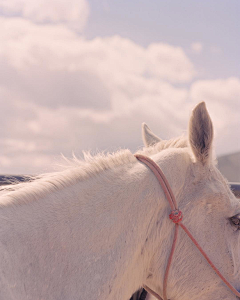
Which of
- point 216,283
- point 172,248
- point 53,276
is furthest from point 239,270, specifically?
point 53,276

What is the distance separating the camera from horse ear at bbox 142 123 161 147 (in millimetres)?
2922

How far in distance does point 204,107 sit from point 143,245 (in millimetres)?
988

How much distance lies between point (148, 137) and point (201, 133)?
2.93 feet

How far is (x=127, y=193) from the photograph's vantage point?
6.45ft

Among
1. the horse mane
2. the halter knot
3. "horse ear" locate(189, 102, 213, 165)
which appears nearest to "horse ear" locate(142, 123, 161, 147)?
the horse mane

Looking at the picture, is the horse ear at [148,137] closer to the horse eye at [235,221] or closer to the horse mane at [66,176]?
the horse mane at [66,176]

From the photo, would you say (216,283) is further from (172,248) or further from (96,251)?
(96,251)

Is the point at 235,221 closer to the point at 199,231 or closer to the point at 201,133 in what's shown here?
the point at 199,231

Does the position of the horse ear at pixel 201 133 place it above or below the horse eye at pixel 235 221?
above

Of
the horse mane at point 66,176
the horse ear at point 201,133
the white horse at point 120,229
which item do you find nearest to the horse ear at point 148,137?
the white horse at point 120,229

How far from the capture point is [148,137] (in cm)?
297

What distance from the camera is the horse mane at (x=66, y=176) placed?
1.79 m

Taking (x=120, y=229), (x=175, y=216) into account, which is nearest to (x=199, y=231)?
(x=175, y=216)

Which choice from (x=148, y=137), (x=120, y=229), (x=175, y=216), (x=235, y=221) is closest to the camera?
(x=120, y=229)
